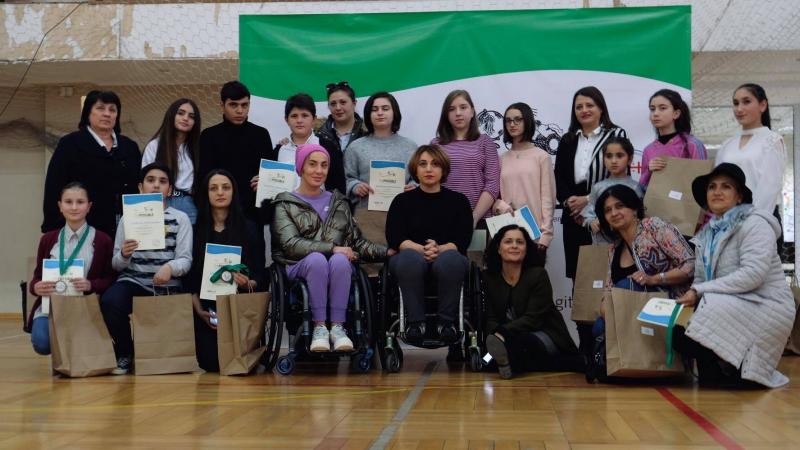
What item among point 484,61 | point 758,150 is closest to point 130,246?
point 484,61

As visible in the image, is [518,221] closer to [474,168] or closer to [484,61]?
[474,168]

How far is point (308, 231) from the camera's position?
15.1 feet

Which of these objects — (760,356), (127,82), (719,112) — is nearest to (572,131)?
(760,356)

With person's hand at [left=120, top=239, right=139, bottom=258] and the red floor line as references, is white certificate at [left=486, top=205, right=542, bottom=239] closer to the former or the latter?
the red floor line

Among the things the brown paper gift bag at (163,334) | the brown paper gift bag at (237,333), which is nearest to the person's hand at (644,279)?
the brown paper gift bag at (237,333)

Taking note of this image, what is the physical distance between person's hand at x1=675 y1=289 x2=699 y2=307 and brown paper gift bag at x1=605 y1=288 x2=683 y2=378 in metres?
0.14

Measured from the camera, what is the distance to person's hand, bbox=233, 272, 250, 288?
454cm

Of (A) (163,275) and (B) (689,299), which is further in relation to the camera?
(A) (163,275)

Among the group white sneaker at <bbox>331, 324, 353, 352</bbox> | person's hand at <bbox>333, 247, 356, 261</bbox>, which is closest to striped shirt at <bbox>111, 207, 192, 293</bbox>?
person's hand at <bbox>333, 247, 356, 261</bbox>

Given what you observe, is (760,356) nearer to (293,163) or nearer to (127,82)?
(293,163)

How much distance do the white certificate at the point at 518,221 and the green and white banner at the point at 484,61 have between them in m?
0.72

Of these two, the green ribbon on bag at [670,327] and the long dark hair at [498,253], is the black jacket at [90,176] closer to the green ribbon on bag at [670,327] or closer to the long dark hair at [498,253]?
the long dark hair at [498,253]

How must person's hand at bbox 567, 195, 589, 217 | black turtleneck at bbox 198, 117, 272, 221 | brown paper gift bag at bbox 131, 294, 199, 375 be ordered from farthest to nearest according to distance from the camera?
black turtleneck at bbox 198, 117, 272, 221 < person's hand at bbox 567, 195, 589, 217 < brown paper gift bag at bbox 131, 294, 199, 375

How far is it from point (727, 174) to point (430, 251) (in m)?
1.40
